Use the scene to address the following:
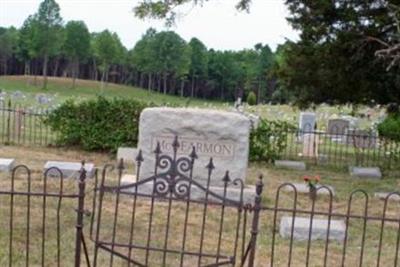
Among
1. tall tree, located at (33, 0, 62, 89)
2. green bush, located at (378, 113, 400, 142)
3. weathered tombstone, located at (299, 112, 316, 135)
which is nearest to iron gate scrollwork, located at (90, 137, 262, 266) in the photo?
green bush, located at (378, 113, 400, 142)

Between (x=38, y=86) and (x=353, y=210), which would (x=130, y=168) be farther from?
(x=38, y=86)

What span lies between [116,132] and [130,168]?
2.99 m

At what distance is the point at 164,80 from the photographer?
87.3 m

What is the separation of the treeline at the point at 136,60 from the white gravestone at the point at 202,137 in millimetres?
61699

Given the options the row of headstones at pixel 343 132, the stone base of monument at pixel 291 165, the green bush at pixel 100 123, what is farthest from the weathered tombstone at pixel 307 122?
the green bush at pixel 100 123

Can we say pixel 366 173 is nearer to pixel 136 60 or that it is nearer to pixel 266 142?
pixel 266 142

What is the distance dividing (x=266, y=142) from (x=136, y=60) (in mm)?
68062

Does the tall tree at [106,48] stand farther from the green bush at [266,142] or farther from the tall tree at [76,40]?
the green bush at [266,142]

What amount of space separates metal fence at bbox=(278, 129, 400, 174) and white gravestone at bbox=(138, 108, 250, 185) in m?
6.70

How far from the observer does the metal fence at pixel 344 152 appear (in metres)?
18.2

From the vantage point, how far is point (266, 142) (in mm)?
17125

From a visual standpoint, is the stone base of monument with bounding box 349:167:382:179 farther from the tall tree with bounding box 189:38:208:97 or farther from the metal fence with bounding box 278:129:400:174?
the tall tree with bounding box 189:38:208:97


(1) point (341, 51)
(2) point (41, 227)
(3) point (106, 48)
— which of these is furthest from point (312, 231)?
(3) point (106, 48)

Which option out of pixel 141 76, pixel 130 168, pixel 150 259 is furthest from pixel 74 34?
pixel 150 259
